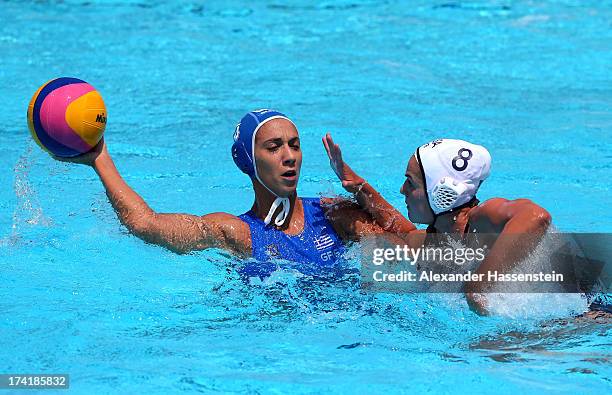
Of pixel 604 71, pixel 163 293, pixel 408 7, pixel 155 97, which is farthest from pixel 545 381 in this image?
pixel 408 7

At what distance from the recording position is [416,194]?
528 centimetres

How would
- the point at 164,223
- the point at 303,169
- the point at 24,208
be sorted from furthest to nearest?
the point at 303,169
the point at 24,208
the point at 164,223

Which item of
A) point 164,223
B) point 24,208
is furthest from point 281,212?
point 24,208

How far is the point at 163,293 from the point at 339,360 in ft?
5.38

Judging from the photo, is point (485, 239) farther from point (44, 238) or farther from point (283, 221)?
point (44, 238)

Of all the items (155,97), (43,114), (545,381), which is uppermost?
(155,97)

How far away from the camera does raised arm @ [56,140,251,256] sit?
5.36 m

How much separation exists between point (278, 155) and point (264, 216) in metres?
0.48

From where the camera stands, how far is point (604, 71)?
11641 mm

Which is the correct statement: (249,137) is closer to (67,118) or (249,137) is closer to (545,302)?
(67,118)

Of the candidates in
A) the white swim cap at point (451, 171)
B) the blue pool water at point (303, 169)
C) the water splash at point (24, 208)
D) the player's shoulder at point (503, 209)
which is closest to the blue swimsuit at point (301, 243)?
the blue pool water at point (303, 169)

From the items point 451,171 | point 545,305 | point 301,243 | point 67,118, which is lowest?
point 545,305

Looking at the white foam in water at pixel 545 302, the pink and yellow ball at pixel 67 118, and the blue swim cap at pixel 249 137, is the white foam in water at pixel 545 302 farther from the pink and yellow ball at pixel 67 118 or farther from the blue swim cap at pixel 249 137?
the pink and yellow ball at pixel 67 118

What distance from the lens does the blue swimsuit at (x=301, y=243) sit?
18.7 feet
